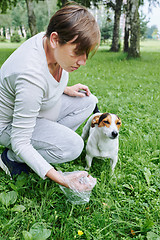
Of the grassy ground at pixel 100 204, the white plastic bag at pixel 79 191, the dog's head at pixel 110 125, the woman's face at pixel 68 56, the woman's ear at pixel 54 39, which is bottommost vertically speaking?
the grassy ground at pixel 100 204

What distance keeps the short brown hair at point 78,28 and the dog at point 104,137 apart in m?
0.62

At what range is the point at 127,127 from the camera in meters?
3.07

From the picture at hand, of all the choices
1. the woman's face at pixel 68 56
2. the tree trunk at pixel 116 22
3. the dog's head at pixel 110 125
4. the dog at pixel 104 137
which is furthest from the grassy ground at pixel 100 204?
the tree trunk at pixel 116 22

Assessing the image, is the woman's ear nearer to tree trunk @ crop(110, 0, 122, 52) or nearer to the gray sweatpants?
the gray sweatpants

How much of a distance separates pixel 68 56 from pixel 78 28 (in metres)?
0.18

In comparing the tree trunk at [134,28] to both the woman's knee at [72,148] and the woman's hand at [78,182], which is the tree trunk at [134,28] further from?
the woman's hand at [78,182]

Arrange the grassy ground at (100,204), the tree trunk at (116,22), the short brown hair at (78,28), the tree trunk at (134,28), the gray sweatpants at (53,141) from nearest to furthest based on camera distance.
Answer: the short brown hair at (78,28) → the grassy ground at (100,204) → the gray sweatpants at (53,141) → the tree trunk at (134,28) → the tree trunk at (116,22)

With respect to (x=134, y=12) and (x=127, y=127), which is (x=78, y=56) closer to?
(x=127, y=127)

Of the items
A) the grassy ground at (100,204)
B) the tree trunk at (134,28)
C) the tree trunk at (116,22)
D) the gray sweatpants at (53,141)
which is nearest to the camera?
the grassy ground at (100,204)

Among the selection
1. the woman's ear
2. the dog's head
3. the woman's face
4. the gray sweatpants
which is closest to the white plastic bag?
the gray sweatpants

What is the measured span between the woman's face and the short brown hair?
1.0 inches

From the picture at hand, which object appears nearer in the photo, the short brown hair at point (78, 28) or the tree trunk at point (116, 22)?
the short brown hair at point (78, 28)

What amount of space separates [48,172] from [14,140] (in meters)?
0.30

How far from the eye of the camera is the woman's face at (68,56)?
4.80ft
